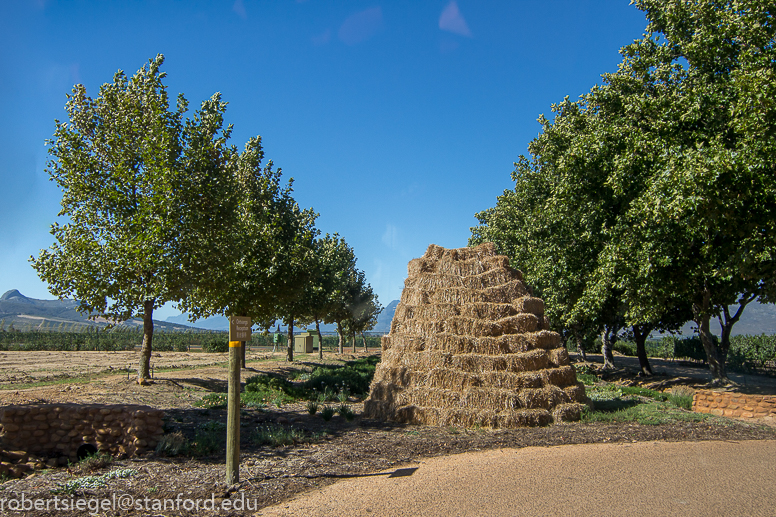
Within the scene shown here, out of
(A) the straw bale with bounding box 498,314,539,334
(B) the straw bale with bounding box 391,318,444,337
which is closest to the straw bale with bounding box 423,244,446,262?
(B) the straw bale with bounding box 391,318,444,337

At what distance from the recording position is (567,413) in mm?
11273

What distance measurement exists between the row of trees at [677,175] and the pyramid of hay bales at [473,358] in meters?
4.67

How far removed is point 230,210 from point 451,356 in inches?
378

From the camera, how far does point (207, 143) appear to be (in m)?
16.2

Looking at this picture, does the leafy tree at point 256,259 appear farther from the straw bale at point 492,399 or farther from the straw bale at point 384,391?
the straw bale at point 492,399

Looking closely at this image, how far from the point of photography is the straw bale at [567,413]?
11.2m

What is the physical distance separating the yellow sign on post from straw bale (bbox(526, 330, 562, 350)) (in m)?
8.07

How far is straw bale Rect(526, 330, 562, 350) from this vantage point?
1240cm

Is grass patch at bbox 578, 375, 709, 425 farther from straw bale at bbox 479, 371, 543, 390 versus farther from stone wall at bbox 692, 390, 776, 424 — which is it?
straw bale at bbox 479, 371, 543, 390

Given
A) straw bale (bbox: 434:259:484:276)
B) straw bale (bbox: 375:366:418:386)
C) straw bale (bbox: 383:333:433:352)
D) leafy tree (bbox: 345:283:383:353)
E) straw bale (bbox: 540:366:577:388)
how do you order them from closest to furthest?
straw bale (bbox: 540:366:577:388), straw bale (bbox: 375:366:418:386), straw bale (bbox: 383:333:433:352), straw bale (bbox: 434:259:484:276), leafy tree (bbox: 345:283:383:353)

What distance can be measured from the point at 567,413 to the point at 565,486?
16.3ft

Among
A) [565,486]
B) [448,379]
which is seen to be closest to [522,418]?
[448,379]

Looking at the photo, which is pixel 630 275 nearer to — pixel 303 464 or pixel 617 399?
pixel 617 399

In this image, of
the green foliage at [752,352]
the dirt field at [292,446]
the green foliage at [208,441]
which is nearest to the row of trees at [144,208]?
the dirt field at [292,446]
